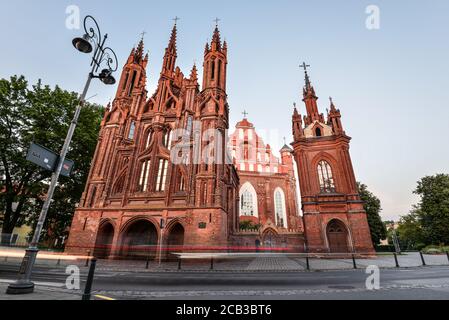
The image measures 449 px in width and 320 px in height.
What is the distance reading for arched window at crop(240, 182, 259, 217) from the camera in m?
40.5

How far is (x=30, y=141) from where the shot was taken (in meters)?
19.2

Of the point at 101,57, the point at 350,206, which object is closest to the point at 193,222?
the point at 101,57

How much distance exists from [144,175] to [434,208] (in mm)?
40616

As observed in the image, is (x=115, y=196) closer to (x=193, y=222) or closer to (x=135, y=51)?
(x=193, y=222)

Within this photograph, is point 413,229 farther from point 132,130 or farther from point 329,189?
point 132,130

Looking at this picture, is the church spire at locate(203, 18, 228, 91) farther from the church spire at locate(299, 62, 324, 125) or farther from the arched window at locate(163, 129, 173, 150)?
the church spire at locate(299, 62, 324, 125)

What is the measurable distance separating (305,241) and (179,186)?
1549 centimetres

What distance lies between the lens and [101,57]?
22.4 ft

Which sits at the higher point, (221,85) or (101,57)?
(221,85)

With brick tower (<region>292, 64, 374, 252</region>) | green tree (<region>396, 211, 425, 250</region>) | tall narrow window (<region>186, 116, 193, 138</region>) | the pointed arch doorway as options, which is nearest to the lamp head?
the pointed arch doorway

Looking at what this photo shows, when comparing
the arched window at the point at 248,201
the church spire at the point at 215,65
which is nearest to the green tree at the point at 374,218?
the arched window at the point at 248,201

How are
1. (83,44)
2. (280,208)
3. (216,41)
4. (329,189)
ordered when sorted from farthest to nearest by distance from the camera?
(280,208), (216,41), (329,189), (83,44)

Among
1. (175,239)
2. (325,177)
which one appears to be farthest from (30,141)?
(325,177)
